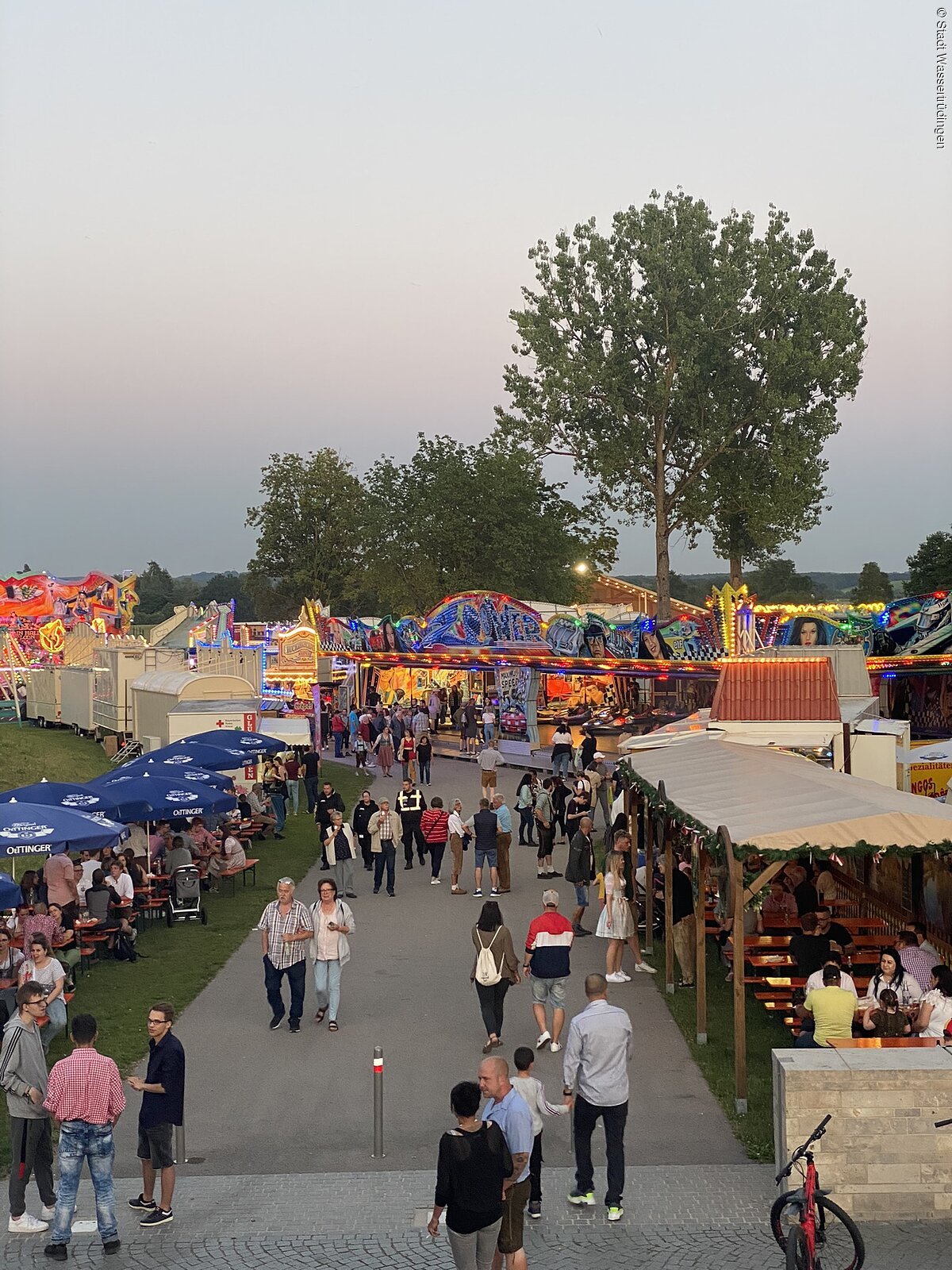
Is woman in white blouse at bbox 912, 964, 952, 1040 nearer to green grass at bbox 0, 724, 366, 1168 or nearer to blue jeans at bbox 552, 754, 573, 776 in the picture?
green grass at bbox 0, 724, 366, 1168

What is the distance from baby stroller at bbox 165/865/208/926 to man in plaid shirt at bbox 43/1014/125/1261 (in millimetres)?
9429

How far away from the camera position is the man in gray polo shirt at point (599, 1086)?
8055mm

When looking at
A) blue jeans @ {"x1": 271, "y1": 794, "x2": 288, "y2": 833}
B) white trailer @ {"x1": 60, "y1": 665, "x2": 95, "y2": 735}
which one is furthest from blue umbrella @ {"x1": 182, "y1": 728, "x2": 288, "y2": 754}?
white trailer @ {"x1": 60, "y1": 665, "x2": 95, "y2": 735}

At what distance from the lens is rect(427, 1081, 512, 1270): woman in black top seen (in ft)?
20.2

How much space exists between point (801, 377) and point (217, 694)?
25.8m

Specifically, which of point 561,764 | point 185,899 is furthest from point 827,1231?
point 561,764

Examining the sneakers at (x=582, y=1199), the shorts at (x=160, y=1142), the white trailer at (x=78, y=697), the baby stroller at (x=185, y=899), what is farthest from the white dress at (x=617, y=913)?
the white trailer at (x=78, y=697)

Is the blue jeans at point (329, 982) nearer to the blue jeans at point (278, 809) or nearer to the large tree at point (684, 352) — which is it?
the blue jeans at point (278, 809)

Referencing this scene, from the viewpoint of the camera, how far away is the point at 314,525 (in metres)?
82.8

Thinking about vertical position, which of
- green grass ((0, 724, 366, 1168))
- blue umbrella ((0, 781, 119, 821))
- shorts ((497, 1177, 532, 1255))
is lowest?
green grass ((0, 724, 366, 1168))

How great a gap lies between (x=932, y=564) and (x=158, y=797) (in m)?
56.1

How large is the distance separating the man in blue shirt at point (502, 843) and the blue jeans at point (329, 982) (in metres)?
6.09

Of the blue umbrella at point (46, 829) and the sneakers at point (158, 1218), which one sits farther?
the blue umbrella at point (46, 829)

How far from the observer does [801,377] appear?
151 ft
